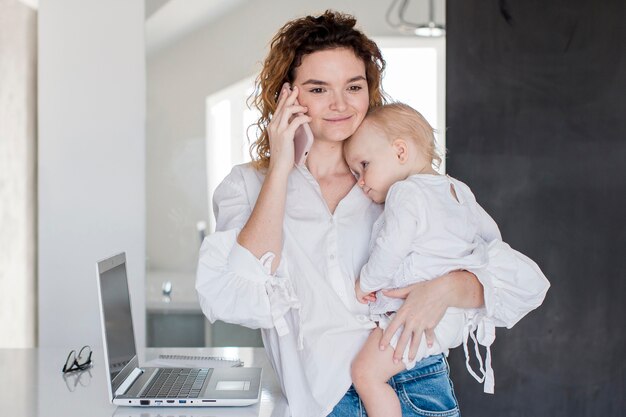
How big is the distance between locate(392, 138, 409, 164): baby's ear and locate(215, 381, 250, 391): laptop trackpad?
0.72 m

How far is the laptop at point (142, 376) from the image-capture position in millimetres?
2039

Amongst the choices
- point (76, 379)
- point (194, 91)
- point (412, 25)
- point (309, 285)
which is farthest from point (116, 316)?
point (412, 25)

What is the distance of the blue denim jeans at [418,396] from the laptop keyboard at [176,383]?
0.37 meters

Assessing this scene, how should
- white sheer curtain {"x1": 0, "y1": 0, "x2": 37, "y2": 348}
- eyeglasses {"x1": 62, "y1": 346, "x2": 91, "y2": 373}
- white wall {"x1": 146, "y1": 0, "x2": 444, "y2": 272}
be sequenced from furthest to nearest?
1. white wall {"x1": 146, "y1": 0, "x2": 444, "y2": 272}
2. white sheer curtain {"x1": 0, "y1": 0, "x2": 37, "y2": 348}
3. eyeglasses {"x1": 62, "y1": 346, "x2": 91, "y2": 373}

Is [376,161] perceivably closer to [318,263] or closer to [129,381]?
[318,263]

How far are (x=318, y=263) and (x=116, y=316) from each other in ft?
1.88

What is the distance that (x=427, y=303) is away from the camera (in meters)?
2.02

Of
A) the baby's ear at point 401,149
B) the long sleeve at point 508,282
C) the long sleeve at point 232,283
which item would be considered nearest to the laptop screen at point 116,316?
the long sleeve at point 232,283

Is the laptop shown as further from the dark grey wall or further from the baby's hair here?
the dark grey wall

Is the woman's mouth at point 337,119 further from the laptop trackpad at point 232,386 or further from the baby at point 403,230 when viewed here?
the laptop trackpad at point 232,386

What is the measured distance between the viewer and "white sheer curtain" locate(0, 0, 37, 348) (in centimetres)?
361

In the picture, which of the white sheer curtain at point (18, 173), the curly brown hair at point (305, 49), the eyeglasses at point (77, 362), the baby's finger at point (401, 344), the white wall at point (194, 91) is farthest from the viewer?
the white wall at point (194, 91)

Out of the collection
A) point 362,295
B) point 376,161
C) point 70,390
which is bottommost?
point 70,390

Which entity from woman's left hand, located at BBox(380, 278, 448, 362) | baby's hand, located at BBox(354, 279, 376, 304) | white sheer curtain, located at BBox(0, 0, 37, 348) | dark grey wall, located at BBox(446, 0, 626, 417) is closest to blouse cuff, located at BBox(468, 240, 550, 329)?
woman's left hand, located at BBox(380, 278, 448, 362)
